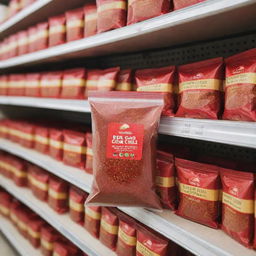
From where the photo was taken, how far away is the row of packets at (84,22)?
984 millimetres

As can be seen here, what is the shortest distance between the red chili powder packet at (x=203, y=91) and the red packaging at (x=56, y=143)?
100 centimetres

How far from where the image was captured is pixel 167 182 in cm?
101

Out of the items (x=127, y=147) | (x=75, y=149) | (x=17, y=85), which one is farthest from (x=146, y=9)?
(x=17, y=85)

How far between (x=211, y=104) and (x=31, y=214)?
1.82 m

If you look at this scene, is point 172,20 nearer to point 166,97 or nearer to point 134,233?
point 166,97

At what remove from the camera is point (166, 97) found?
1.02m

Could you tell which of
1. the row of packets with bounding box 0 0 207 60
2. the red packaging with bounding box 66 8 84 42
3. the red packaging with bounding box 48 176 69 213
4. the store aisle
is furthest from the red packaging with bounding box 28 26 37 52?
the store aisle

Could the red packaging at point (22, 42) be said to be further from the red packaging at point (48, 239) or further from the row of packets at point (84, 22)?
the red packaging at point (48, 239)

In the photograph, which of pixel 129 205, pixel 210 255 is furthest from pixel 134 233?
pixel 210 255

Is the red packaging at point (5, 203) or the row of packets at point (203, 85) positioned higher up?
the row of packets at point (203, 85)

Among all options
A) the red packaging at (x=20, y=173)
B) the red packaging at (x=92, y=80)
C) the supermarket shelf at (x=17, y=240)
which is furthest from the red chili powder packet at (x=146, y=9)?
the supermarket shelf at (x=17, y=240)

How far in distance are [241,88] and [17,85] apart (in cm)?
185

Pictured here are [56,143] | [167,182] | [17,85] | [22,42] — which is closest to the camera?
[167,182]

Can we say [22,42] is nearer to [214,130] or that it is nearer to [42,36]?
[42,36]
